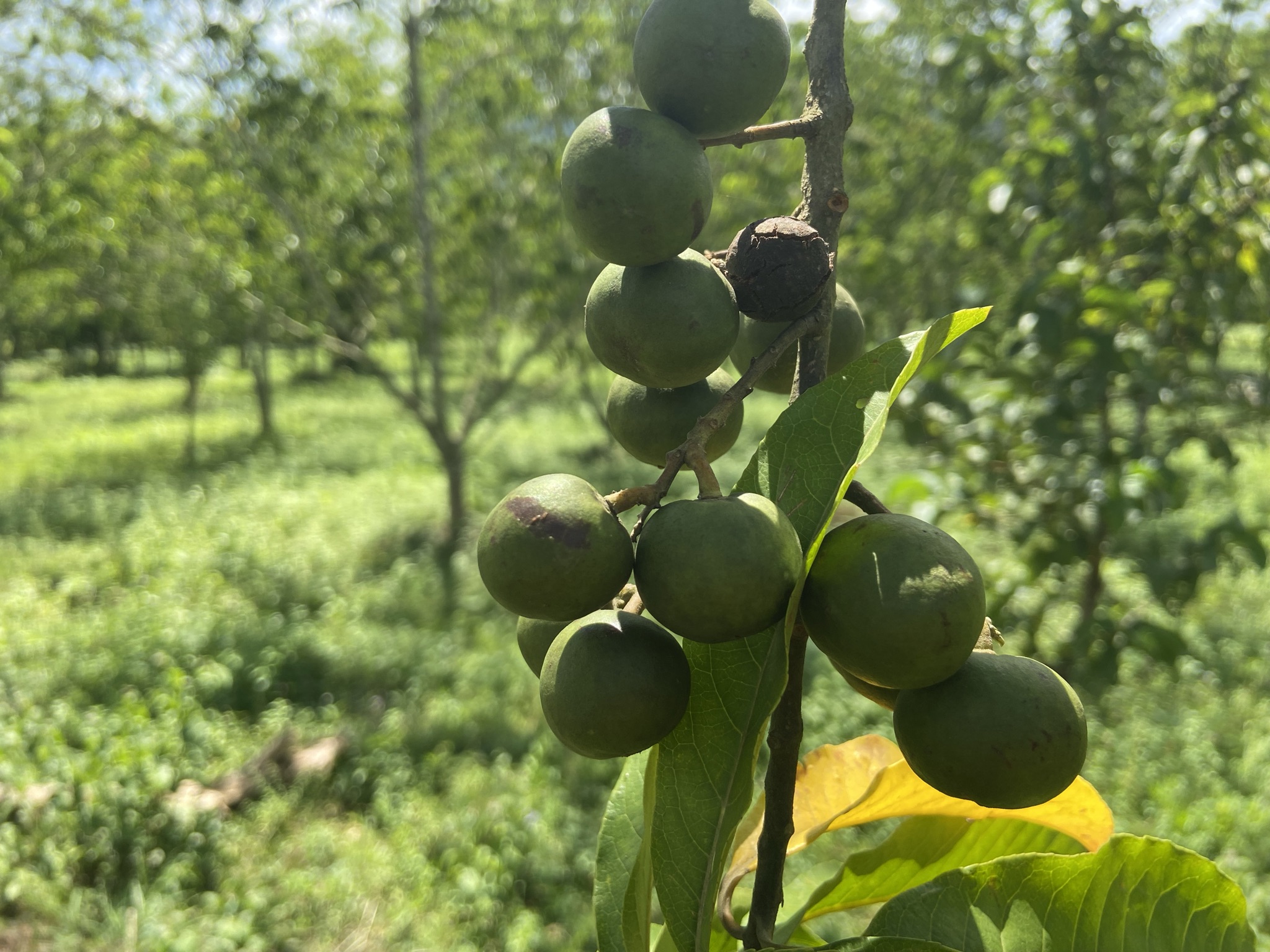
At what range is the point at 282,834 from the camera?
4.66 meters

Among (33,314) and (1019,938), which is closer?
(1019,938)

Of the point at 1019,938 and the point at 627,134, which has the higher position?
the point at 627,134

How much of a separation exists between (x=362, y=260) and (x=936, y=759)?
9076 mm

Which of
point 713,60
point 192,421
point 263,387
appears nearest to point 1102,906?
→ point 713,60

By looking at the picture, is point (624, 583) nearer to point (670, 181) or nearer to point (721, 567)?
point (721, 567)

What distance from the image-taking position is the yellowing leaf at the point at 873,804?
101 centimetres

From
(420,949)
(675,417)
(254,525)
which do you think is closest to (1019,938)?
(675,417)

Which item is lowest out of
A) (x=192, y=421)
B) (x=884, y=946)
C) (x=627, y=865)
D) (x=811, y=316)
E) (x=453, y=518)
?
(x=192, y=421)

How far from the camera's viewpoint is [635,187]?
0.82 metres

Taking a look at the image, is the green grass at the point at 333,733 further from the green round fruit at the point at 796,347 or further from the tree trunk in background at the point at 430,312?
the green round fruit at the point at 796,347

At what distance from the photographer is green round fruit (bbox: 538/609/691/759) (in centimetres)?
80

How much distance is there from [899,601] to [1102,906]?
1.27ft

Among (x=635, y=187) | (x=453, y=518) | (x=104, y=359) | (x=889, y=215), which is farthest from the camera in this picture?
(x=104, y=359)

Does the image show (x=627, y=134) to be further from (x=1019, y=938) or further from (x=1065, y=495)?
(x=1065, y=495)
